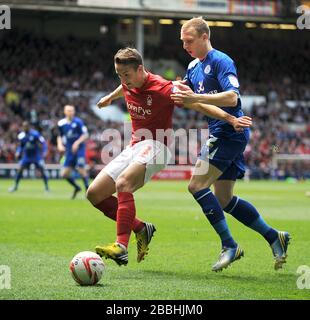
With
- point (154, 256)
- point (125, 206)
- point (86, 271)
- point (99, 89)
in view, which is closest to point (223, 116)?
point (125, 206)

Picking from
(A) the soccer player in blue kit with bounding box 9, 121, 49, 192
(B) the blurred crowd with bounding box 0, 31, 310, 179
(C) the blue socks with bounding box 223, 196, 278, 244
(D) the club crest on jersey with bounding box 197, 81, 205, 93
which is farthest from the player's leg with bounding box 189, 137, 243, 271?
(B) the blurred crowd with bounding box 0, 31, 310, 179

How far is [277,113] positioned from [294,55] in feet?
18.7

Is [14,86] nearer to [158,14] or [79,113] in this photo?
[79,113]

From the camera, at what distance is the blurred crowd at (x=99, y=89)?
36688 millimetres

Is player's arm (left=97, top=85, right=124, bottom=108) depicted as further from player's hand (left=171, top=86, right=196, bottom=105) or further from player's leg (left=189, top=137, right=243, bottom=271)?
player's hand (left=171, top=86, right=196, bottom=105)

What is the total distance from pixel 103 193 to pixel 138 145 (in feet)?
2.09

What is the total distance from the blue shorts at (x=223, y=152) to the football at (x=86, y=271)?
1778mm

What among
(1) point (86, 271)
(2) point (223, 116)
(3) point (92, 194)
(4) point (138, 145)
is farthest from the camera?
(3) point (92, 194)

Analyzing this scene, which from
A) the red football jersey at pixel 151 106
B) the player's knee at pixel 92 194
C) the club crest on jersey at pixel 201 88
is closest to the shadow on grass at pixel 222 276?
the player's knee at pixel 92 194

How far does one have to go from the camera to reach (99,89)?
41.0m

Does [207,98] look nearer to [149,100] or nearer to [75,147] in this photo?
[149,100]

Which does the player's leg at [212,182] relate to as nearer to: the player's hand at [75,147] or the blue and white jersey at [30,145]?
the player's hand at [75,147]

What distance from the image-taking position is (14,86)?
126ft

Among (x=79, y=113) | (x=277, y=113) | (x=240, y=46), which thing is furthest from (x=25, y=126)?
(x=240, y=46)
